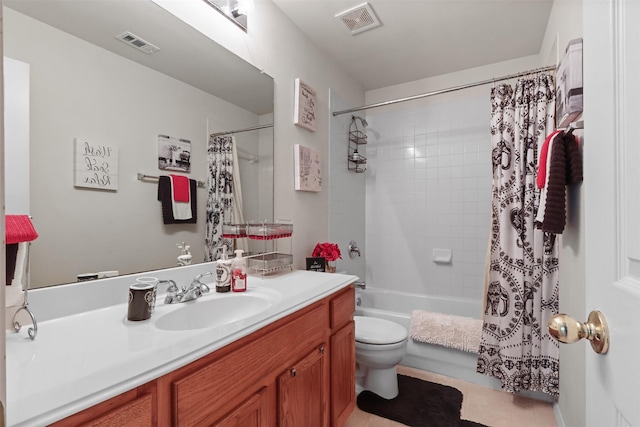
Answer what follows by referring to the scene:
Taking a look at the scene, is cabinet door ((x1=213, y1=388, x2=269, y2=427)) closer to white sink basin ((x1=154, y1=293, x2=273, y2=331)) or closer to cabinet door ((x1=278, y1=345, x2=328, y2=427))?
cabinet door ((x1=278, y1=345, x2=328, y2=427))

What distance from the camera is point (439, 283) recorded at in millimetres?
2889

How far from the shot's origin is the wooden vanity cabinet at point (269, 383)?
70 cm

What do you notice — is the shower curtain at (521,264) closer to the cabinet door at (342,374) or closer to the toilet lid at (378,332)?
the toilet lid at (378,332)

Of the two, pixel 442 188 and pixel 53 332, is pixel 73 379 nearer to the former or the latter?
pixel 53 332

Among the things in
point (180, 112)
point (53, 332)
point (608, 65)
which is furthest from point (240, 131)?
point (608, 65)

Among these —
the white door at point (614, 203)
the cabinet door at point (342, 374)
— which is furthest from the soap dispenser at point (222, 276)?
the white door at point (614, 203)

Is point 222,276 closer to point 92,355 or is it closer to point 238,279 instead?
point 238,279

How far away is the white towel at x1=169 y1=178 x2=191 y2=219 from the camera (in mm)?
1331

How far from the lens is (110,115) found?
111 cm

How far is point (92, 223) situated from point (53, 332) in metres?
0.38

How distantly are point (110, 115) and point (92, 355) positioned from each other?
2.75 ft

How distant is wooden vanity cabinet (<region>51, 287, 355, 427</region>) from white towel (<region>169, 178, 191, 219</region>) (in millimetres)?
668

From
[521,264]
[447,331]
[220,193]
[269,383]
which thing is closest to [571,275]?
[521,264]

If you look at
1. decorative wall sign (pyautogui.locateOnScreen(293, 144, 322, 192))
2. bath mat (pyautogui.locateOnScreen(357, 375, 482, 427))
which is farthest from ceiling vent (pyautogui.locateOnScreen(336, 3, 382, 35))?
bath mat (pyautogui.locateOnScreen(357, 375, 482, 427))
